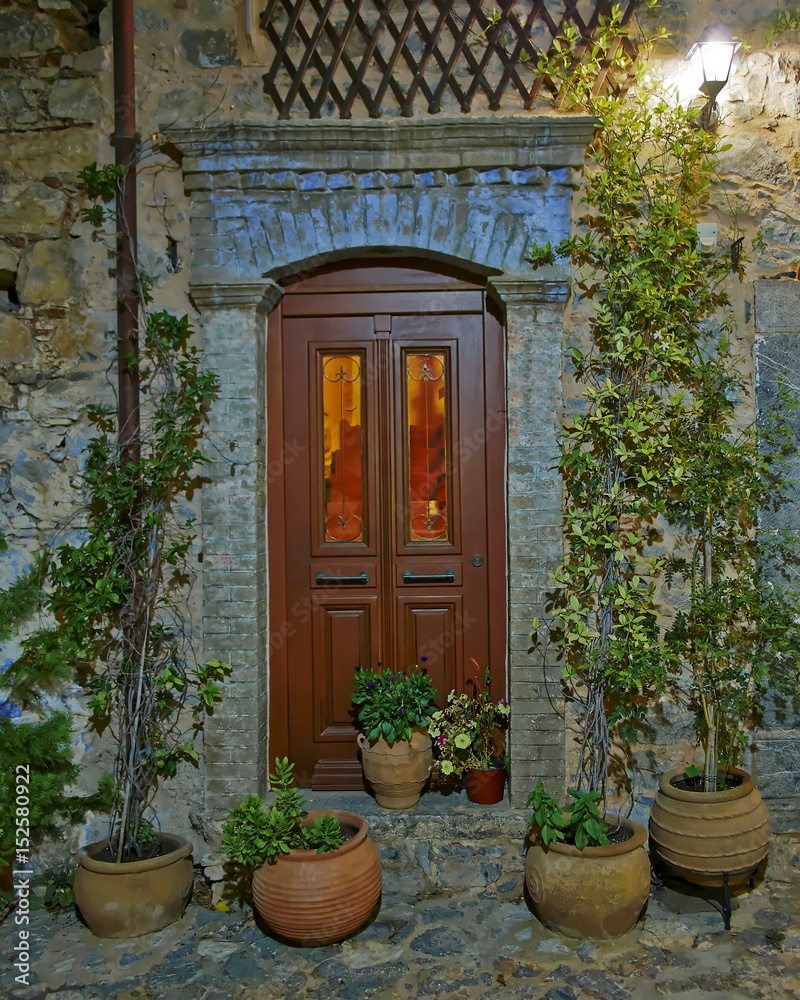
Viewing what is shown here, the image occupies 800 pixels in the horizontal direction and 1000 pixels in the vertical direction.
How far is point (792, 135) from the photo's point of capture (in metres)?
3.70

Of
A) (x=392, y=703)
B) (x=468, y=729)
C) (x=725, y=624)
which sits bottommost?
(x=468, y=729)

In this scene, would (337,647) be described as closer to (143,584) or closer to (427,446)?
(143,584)

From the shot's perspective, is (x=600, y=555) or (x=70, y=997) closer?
(x=70, y=997)

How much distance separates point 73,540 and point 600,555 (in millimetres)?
2431

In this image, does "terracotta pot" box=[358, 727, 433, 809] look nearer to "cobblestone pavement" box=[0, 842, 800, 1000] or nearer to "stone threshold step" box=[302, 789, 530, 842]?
"stone threshold step" box=[302, 789, 530, 842]

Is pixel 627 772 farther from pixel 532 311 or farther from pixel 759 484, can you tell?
pixel 532 311

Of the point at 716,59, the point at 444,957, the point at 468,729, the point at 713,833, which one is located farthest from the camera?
the point at 468,729

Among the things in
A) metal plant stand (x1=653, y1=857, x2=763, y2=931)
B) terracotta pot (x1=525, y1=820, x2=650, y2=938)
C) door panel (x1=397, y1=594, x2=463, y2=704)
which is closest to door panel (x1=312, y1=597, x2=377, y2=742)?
door panel (x1=397, y1=594, x2=463, y2=704)

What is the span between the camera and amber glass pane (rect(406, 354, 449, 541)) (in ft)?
12.7

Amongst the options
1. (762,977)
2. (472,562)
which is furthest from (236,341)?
(762,977)

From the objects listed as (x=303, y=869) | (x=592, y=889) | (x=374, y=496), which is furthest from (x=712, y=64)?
(x=303, y=869)

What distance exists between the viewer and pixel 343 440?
12.7 feet

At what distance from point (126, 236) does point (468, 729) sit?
2.75m

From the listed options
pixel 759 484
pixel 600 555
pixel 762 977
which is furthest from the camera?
pixel 600 555
